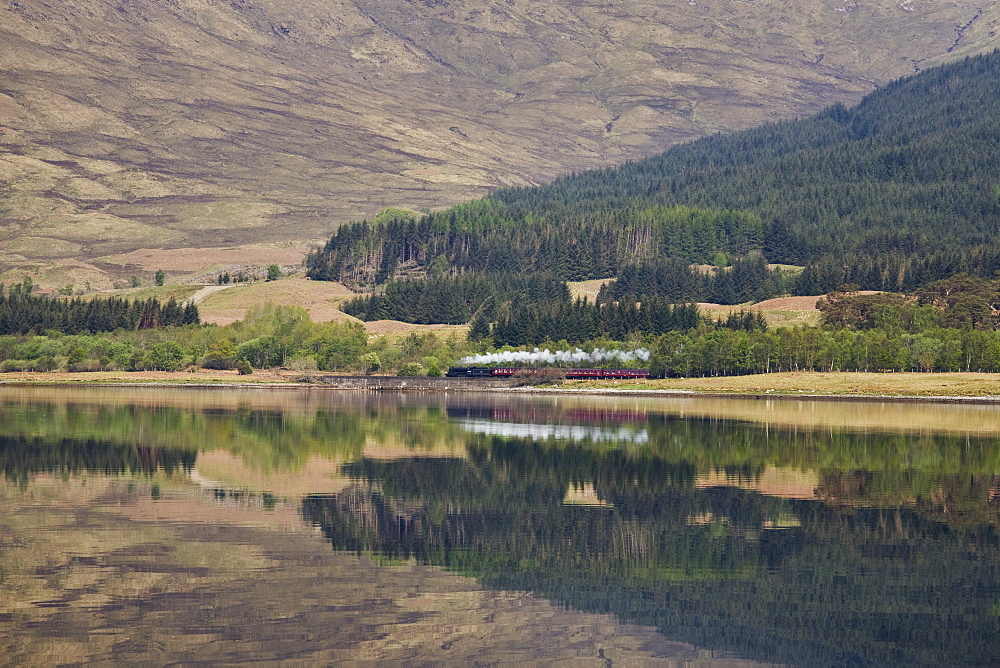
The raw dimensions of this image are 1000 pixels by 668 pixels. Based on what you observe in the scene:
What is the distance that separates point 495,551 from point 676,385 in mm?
119770

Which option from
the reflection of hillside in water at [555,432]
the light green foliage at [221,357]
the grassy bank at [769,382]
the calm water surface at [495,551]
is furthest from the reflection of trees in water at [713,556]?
the light green foliage at [221,357]

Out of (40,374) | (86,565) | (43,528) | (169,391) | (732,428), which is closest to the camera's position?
(86,565)

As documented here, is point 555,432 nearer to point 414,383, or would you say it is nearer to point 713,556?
point 713,556

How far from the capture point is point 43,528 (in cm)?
4022

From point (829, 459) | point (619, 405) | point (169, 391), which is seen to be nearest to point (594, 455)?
point (829, 459)

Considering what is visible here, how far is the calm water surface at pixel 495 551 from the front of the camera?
2847 cm

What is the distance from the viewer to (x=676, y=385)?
6137 inches

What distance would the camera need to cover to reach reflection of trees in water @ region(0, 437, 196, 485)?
5566 centimetres

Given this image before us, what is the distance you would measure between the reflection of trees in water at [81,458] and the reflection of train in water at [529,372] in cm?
10756

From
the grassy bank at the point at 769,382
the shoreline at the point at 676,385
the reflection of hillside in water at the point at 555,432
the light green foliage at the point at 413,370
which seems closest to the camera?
the reflection of hillside in water at the point at 555,432

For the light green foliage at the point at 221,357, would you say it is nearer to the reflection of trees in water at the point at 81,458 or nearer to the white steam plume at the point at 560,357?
the white steam plume at the point at 560,357

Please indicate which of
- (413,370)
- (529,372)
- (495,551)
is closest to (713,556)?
(495,551)

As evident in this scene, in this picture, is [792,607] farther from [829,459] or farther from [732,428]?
[732,428]

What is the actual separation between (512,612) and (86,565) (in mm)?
11915
